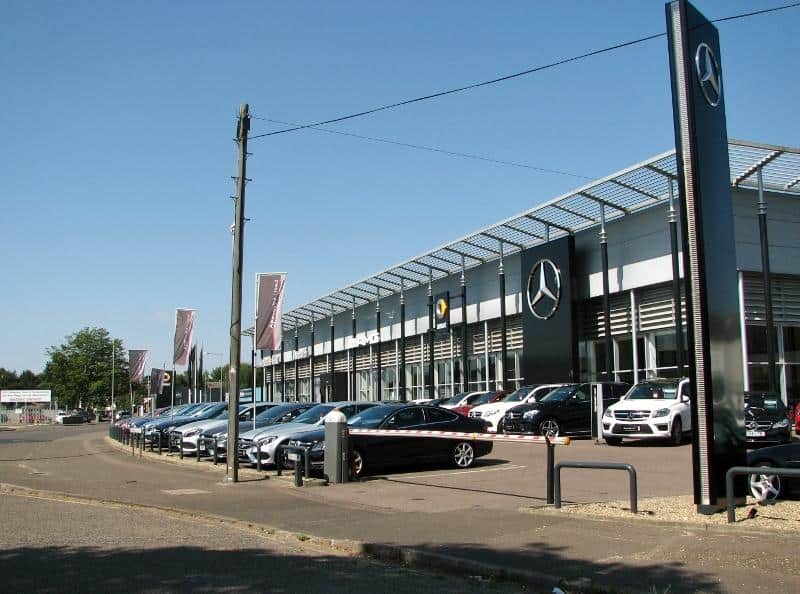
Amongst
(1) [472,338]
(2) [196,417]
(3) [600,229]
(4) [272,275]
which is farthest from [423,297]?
(4) [272,275]

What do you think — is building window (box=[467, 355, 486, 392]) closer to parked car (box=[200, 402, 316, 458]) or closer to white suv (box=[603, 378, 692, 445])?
parked car (box=[200, 402, 316, 458])

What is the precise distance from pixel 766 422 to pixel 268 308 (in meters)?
12.5

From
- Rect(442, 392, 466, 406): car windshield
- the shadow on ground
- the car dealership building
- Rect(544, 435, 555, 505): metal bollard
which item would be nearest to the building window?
→ the car dealership building

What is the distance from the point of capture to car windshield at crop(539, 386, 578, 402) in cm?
2492

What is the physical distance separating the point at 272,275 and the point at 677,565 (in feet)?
44.5

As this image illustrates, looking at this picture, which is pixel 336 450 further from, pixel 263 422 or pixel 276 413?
pixel 276 413

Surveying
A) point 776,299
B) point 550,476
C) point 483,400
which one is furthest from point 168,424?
point 776,299

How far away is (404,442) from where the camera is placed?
55.4 ft

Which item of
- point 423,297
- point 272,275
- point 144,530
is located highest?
point 423,297

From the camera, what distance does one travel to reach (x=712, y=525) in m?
9.18

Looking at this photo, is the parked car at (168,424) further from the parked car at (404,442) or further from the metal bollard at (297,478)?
the metal bollard at (297,478)

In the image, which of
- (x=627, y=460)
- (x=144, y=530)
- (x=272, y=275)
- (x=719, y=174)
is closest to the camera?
(x=144, y=530)

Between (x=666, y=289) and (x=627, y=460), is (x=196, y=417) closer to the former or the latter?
(x=627, y=460)

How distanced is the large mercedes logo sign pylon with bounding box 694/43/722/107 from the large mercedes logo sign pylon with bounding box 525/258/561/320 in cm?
2295
